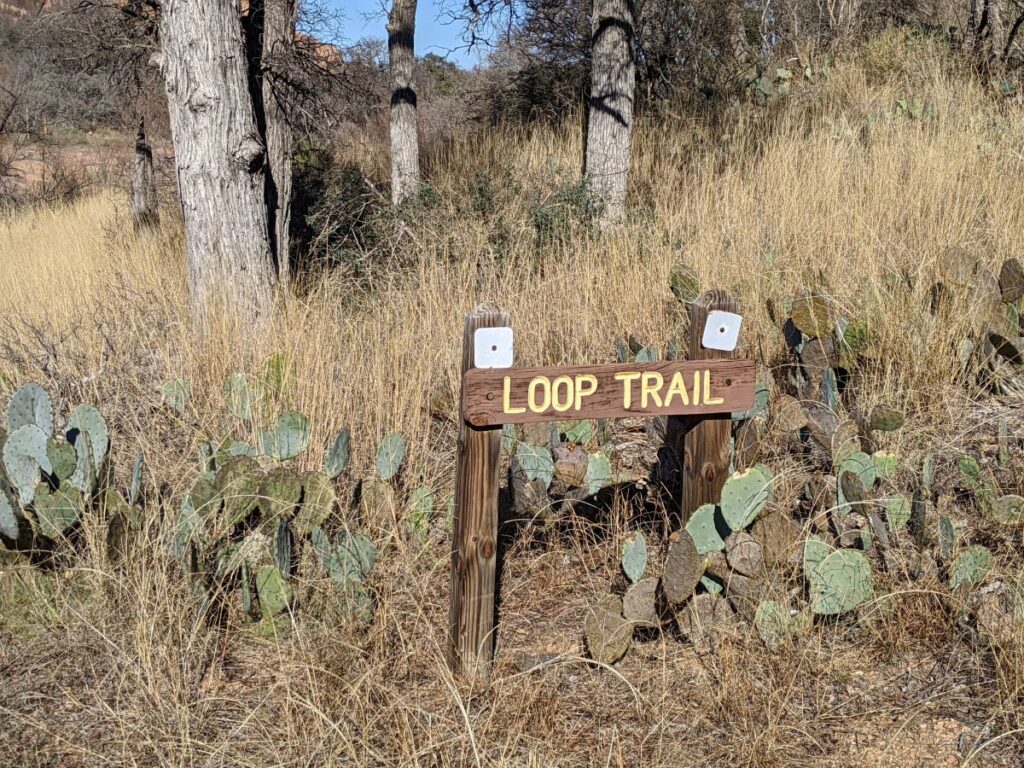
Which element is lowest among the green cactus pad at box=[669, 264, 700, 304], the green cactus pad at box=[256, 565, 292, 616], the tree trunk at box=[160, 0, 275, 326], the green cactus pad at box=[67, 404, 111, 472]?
the green cactus pad at box=[256, 565, 292, 616]

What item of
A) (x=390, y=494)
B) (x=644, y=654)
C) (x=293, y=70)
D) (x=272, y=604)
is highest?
(x=293, y=70)

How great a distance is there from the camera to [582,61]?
1101 centimetres

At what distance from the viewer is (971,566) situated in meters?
2.63

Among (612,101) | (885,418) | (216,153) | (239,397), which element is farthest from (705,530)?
(612,101)

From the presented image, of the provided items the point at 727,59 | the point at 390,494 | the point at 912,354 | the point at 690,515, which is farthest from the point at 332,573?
the point at 727,59

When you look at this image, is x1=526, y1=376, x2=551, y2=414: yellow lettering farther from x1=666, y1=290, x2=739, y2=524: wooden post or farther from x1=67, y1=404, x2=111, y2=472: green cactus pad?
x1=67, y1=404, x2=111, y2=472: green cactus pad

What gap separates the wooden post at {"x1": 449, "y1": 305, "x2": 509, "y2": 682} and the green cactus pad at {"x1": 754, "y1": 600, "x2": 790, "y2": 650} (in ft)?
2.53

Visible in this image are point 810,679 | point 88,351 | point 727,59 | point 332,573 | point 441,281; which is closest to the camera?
point 810,679

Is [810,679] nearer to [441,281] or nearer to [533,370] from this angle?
[533,370]

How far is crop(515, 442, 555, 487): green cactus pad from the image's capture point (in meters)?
3.18

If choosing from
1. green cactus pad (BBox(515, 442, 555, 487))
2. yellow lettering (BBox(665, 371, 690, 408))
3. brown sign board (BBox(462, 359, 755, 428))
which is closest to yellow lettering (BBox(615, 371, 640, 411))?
brown sign board (BBox(462, 359, 755, 428))

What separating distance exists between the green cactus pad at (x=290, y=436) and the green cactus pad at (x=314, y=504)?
241 millimetres

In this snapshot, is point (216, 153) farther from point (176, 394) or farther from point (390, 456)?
point (390, 456)

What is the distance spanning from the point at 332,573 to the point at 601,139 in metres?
5.40
